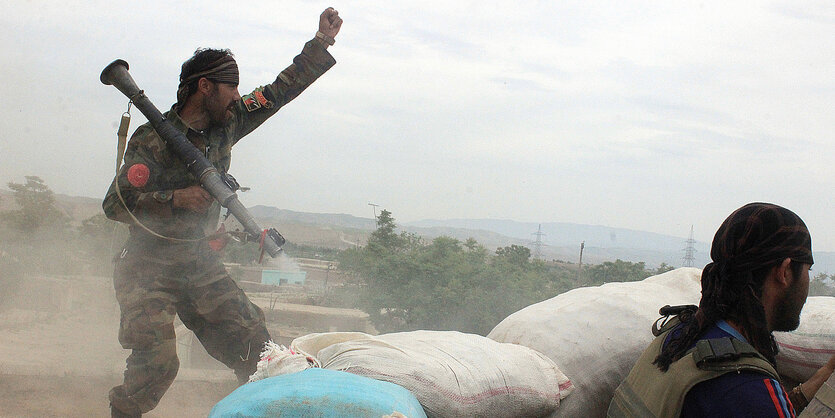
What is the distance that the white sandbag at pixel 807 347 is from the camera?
99.0 inches

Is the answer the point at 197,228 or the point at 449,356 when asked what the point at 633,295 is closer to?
the point at 449,356

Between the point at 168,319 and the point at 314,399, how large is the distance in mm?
1443

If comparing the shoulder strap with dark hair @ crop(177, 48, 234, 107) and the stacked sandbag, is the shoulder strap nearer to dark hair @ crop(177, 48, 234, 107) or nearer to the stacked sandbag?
the stacked sandbag

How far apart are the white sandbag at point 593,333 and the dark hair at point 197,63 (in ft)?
5.14

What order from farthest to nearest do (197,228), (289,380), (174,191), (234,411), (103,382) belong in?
(103,382) < (197,228) < (174,191) < (289,380) < (234,411)

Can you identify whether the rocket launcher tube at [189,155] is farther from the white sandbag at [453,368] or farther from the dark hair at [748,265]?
the dark hair at [748,265]

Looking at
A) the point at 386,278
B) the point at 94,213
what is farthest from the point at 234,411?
the point at 94,213

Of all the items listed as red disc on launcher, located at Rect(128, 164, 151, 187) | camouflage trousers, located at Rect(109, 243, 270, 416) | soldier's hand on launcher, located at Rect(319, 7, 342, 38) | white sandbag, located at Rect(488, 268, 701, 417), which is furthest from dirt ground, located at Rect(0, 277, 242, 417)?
white sandbag, located at Rect(488, 268, 701, 417)

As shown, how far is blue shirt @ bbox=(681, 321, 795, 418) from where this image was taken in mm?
1360

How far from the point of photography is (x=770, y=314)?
5.22 feet

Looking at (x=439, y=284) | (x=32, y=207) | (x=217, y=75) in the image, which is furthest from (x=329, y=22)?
(x=32, y=207)

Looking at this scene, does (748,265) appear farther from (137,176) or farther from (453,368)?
(137,176)

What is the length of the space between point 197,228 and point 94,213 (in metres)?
9.16

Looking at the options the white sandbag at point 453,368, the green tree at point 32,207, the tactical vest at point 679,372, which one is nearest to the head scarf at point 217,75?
the white sandbag at point 453,368
